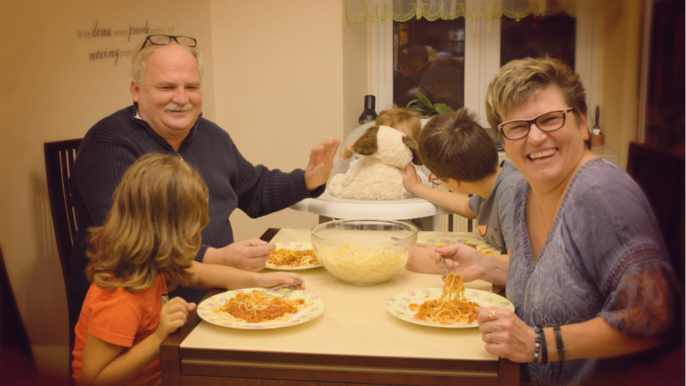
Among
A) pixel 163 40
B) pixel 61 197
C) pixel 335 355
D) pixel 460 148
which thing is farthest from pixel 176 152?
pixel 335 355

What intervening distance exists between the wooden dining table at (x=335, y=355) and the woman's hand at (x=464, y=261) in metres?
0.22

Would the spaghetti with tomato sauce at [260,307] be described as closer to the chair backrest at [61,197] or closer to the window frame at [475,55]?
the chair backrest at [61,197]

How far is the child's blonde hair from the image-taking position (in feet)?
3.05

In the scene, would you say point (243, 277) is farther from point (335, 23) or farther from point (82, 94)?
point (335, 23)

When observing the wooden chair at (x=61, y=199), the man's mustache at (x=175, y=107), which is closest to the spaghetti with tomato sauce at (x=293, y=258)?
the man's mustache at (x=175, y=107)

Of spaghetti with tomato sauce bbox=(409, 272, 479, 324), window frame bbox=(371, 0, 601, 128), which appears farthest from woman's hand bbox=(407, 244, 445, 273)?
window frame bbox=(371, 0, 601, 128)

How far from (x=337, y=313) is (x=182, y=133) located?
795mm

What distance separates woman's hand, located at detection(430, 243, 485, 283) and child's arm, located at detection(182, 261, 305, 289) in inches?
12.1

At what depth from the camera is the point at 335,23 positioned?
2.81 meters

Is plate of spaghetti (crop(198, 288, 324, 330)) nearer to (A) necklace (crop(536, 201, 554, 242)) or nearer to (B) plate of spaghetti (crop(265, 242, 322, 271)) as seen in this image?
(B) plate of spaghetti (crop(265, 242, 322, 271))

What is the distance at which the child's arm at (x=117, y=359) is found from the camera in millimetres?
862

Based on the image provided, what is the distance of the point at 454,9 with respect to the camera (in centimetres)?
300

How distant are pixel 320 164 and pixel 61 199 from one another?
2.62 feet

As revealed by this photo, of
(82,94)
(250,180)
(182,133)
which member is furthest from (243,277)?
(82,94)
